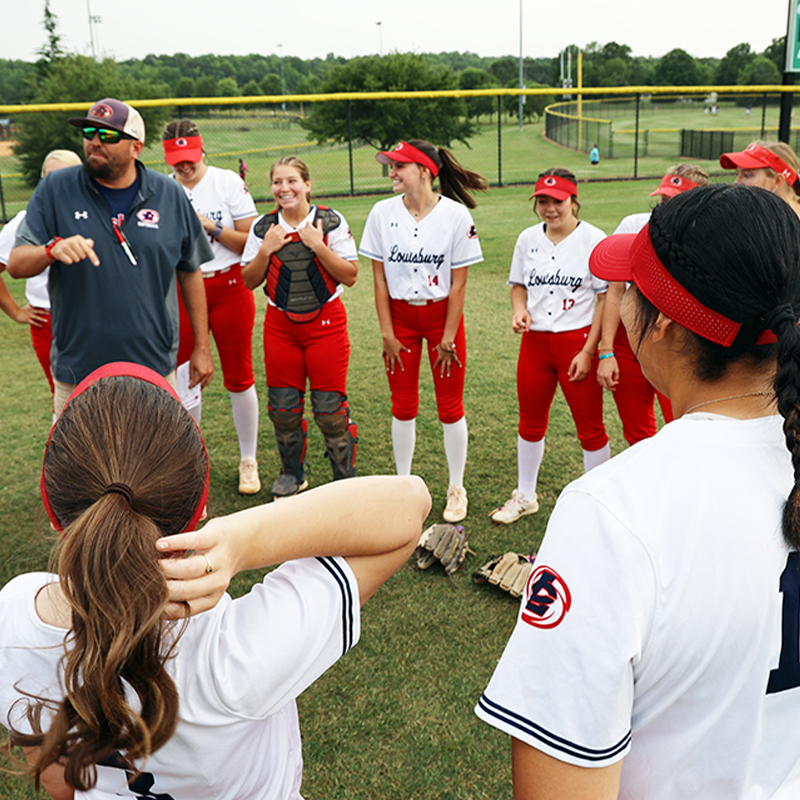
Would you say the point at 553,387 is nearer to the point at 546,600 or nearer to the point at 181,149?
the point at 181,149

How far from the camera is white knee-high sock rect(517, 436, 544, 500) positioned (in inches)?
180

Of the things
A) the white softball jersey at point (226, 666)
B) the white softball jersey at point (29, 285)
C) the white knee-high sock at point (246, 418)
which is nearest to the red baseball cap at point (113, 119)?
the white softball jersey at point (29, 285)

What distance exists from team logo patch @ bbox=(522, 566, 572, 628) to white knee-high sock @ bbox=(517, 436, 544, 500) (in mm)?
3515

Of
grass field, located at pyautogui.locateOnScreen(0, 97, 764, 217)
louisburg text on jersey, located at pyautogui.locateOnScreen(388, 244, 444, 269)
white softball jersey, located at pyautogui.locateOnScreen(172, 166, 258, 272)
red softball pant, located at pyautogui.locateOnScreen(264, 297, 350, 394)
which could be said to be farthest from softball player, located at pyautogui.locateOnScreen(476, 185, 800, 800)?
grass field, located at pyautogui.locateOnScreen(0, 97, 764, 217)

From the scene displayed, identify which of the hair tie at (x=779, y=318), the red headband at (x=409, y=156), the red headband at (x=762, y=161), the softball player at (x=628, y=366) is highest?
the red headband at (x=409, y=156)

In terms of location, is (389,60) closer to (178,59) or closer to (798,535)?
(798,535)

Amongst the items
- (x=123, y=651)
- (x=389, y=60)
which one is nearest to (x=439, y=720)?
(x=123, y=651)

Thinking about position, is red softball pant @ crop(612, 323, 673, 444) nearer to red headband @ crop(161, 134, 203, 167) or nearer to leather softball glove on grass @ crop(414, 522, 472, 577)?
leather softball glove on grass @ crop(414, 522, 472, 577)

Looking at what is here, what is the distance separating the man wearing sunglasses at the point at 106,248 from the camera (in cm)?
346

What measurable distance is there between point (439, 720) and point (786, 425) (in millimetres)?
2332

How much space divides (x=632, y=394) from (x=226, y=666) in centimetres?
343

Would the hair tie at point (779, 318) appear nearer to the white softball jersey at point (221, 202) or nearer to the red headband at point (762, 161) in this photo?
the red headband at point (762, 161)

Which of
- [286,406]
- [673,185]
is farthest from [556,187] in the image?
[286,406]

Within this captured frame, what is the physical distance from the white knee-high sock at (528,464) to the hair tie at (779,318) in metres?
3.44
